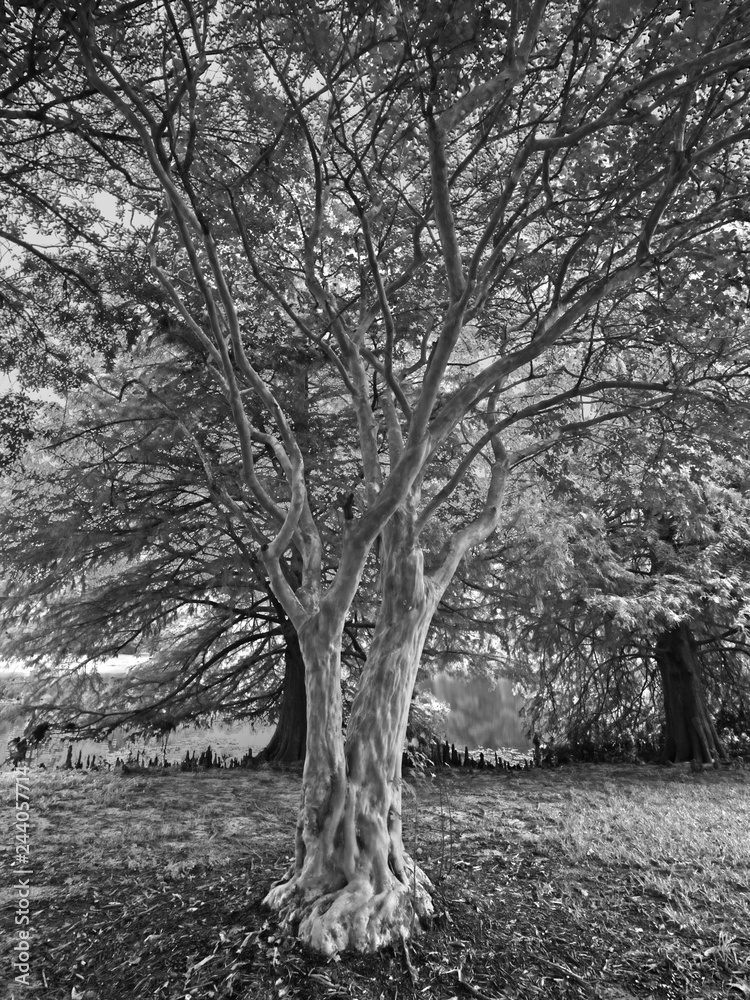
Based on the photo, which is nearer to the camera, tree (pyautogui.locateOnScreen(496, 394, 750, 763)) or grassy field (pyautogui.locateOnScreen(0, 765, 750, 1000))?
grassy field (pyautogui.locateOnScreen(0, 765, 750, 1000))

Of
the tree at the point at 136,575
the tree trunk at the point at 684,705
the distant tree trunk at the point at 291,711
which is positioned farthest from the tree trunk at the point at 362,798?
the tree trunk at the point at 684,705

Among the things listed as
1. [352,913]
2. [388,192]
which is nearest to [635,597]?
[388,192]

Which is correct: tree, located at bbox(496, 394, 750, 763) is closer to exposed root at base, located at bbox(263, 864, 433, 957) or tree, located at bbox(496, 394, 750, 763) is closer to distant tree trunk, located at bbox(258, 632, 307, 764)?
distant tree trunk, located at bbox(258, 632, 307, 764)

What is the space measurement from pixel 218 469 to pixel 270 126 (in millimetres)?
3240

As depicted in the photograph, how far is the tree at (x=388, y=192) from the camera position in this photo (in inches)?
124

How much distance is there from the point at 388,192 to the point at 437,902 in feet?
16.4

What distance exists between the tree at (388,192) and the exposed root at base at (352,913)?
1cm

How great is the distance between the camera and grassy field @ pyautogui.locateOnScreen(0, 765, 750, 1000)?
2734mm

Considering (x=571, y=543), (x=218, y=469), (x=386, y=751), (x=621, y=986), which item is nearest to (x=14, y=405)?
(x=218, y=469)

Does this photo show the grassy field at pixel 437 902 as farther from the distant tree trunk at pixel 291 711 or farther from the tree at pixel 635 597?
the tree at pixel 635 597

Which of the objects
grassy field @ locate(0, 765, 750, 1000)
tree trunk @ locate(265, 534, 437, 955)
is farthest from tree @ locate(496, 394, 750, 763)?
tree trunk @ locate(265, 534, 437, 955)

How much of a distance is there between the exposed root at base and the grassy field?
77mm

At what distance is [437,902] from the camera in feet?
11.3

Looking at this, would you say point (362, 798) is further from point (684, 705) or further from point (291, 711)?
point (684, 705)
